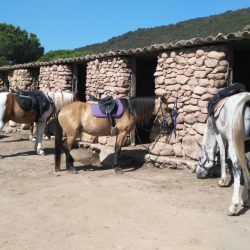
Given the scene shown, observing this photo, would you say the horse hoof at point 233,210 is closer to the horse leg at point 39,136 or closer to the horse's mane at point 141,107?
the horse's mane at point 141,107

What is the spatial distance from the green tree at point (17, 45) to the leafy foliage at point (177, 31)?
6172mm

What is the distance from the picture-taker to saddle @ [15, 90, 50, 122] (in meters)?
10.3

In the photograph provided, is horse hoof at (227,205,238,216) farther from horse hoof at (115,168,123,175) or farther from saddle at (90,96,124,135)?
saddle at (90,96,124,135)

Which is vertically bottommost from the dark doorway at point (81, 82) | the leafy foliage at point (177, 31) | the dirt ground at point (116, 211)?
the dirt ground at point (116, 211)

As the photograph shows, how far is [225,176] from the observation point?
22.6ft

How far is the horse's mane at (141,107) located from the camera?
8398 mm

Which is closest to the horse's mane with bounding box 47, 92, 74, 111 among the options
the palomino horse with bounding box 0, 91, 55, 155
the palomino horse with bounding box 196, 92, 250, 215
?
the palomino horse with bounding box 0, 91, 55, 155

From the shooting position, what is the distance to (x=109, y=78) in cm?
1062

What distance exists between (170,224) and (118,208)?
977 millimetres

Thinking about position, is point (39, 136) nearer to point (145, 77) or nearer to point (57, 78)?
point (57, 78)

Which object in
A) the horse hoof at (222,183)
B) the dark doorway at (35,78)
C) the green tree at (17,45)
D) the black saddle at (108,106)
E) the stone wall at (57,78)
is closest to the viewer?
the horse hoof at (222,183)

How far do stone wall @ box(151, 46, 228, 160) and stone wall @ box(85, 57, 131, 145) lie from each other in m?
1.36

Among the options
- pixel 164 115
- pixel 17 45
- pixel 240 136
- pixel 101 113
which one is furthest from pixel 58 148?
pixel 17 45

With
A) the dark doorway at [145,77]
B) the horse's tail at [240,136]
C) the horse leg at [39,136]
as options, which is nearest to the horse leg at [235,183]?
the horse's tail at [240,136]
